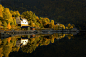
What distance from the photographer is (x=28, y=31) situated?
210 ft

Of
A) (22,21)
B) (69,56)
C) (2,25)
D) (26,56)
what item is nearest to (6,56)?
(26,56)

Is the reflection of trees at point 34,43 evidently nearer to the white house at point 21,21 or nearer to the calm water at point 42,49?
the calm water at point 42,49

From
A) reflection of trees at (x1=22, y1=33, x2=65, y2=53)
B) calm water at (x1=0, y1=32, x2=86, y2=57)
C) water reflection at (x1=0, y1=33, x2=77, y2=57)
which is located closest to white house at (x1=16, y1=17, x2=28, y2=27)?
reflection of trees at (x1=22, y1=33, x2=65, y2=53)

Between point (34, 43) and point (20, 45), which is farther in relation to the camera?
point (34, 43)

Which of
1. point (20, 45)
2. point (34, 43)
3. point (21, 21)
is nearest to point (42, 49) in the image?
point (20, 45)

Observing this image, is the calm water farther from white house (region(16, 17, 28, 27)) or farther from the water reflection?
white house (region(16, 17, 28, 27))

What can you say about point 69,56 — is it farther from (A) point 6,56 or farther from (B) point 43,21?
(B) point 43,21

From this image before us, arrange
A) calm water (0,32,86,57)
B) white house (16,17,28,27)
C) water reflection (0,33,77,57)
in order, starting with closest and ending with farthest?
calm water (0,32,86,57) < water reflection (0,33,77,57) < white house (16,17,28,27)

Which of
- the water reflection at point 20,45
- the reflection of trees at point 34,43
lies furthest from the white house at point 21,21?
the water reflection at point 20,45

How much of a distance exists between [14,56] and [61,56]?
15.7ft

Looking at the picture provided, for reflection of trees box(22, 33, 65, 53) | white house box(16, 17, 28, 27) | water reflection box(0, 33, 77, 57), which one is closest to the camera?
water reflection box(0, 33, 77, 57)

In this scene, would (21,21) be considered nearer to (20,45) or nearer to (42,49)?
(20,45)

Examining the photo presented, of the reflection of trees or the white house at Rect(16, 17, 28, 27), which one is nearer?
the reflection of trees

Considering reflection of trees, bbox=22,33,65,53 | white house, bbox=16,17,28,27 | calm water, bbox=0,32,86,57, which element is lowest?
calm water, bbox=0,32,86,57
